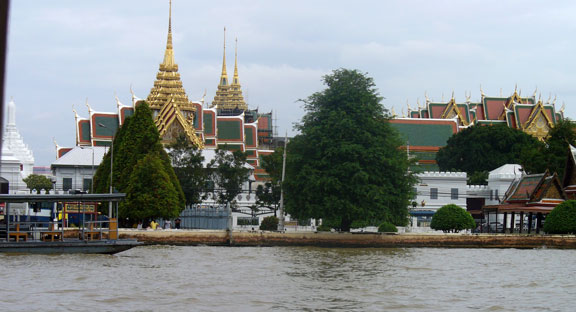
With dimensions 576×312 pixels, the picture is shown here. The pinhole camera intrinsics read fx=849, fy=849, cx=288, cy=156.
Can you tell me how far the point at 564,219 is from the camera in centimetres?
4228

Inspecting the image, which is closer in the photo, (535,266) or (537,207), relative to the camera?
(535,266)

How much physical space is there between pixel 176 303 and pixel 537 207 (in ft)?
113

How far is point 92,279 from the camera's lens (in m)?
22.0

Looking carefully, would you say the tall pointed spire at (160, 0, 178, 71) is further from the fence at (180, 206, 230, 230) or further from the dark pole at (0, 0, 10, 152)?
the dark pole at (0, 0, 10, 152)

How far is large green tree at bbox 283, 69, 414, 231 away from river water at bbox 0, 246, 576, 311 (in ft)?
23.8

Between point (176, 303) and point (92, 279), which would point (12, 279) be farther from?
point (176, 303)

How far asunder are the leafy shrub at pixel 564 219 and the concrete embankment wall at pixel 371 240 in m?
1.09

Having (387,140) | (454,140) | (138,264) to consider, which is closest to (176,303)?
(138,264)

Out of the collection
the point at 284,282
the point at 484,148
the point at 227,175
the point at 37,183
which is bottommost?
the point at 284,282

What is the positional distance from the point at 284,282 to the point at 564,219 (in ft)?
80.6

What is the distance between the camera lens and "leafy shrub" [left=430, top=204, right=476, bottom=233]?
45875 millimetres

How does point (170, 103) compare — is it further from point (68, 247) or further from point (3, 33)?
point (3, 33)

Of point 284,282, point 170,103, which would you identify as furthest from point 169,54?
point 284,282

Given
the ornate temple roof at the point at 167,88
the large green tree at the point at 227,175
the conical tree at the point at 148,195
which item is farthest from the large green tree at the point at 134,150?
the ornate temple roof at the point at 167,88
